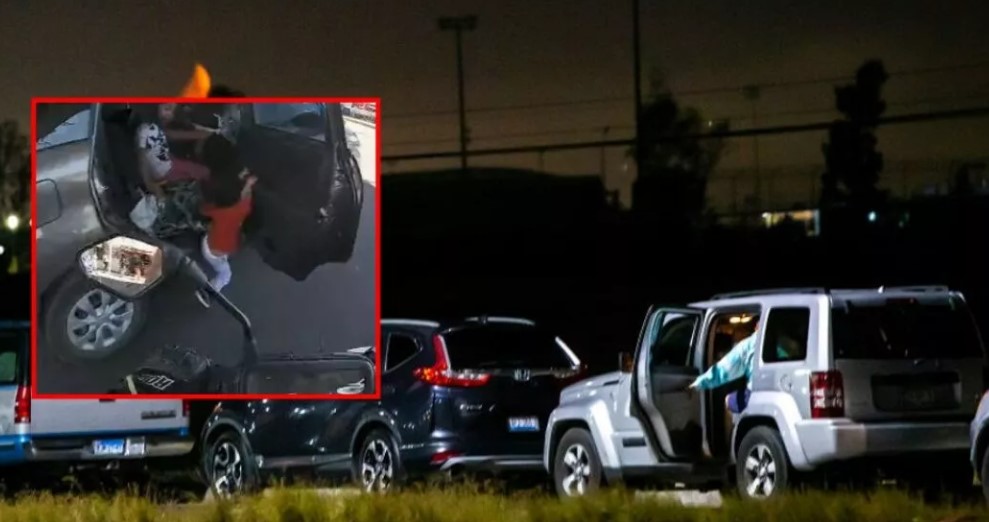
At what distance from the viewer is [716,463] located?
11266mm

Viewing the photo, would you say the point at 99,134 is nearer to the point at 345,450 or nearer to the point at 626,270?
the point at 345,450

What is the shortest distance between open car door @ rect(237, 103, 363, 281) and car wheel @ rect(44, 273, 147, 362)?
142 cm

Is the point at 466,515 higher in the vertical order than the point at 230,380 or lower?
lower

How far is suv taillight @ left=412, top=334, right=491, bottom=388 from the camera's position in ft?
41.4

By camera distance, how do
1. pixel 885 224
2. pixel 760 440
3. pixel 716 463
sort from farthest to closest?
1. pixel 885 224
2. pixel 716 463
3. pixel 760 440

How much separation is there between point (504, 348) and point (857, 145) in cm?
584

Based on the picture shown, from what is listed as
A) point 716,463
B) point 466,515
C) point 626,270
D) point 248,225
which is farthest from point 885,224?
point 466,515

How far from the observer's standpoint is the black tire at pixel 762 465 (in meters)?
10.3

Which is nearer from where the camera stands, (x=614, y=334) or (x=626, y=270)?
(x=614, y=334)

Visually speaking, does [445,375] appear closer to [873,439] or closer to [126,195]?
[126,195]

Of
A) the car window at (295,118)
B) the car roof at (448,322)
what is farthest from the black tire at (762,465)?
the car window at (295,118)

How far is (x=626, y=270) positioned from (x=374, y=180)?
16.9 feet

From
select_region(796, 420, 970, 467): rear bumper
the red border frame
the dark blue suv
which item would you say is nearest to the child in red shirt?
the red border frame

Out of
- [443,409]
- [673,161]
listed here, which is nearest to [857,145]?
[673,161]
